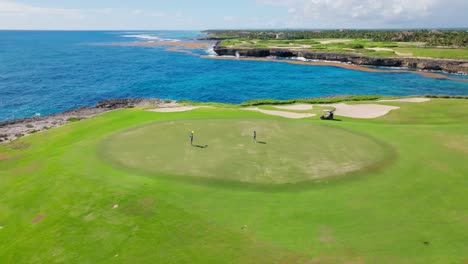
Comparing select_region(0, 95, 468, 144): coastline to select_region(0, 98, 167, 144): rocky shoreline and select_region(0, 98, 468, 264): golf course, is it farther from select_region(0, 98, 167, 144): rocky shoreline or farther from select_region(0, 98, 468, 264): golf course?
select_region(0, 98, 468, 264): golf course

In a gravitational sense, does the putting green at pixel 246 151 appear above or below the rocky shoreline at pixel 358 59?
below

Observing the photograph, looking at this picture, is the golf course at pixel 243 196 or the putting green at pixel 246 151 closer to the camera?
the golf course at pixel 243 196

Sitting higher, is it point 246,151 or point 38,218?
point 246,151

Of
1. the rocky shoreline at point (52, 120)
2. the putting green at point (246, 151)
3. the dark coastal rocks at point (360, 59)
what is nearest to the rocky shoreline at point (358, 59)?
the dark coastal rocks at point (360, 59)

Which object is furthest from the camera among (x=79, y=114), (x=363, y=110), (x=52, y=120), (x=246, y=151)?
(x=79, y=114)

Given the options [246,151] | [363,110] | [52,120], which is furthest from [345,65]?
[246,151]

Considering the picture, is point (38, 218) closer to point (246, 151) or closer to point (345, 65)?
point (246, 151)

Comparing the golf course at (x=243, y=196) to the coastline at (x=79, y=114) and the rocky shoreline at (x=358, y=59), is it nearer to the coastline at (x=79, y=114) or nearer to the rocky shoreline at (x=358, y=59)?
the coastline at (x=79, y=114)

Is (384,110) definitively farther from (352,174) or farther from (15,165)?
(15,165)
